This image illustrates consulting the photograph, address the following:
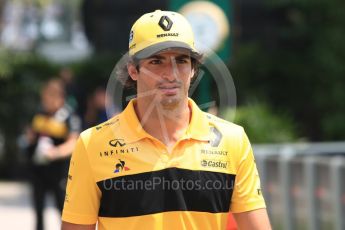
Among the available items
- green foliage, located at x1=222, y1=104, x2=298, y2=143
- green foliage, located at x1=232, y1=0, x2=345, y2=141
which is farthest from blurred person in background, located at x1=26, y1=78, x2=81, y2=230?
green foliage, located at x1=232, y1=0, x2=345, y2=141

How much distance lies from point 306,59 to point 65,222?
723 inches

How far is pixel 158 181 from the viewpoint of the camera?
404 cm

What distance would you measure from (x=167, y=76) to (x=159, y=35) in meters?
0.16

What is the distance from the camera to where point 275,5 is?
20.9 metres

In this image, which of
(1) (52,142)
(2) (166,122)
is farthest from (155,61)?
(1) (52,142)

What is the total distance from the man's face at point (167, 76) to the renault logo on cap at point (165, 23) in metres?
0.10

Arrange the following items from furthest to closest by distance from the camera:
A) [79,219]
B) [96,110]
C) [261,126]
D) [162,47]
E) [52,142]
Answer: [261,126] < [96,110] < [52,142] < [79,219] < [162,47]

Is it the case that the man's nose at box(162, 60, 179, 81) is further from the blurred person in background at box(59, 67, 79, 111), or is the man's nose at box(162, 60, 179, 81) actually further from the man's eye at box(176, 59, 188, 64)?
the blurred person in background at box(59, 67, 79, 111)

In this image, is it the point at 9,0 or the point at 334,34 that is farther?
the point at 9,0

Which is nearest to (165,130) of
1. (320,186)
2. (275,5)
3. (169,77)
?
(169,77)

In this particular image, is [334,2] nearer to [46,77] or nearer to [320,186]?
[46,77]

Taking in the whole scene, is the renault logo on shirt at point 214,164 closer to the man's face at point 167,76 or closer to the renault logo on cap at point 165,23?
the man's face at point 167,76

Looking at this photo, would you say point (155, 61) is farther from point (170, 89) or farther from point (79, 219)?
point (79, 219)

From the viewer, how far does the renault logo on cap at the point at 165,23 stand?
401 centimetres
